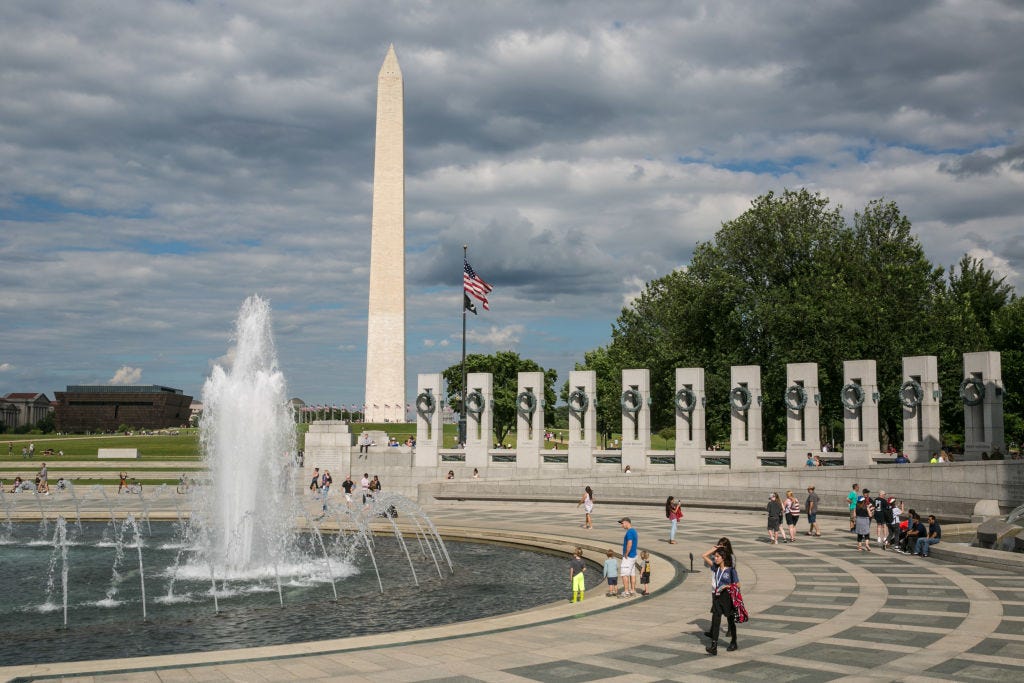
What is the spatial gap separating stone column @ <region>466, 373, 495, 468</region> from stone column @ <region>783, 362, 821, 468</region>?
15220mm

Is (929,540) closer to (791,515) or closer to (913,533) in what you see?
(913,533)

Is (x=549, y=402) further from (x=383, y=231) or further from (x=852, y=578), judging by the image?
(x=852, y=578)

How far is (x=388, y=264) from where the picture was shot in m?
81.8

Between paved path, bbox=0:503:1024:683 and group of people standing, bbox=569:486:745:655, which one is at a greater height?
group of people standing, bbox=569:486:745:655

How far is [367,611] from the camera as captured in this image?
59.0ft

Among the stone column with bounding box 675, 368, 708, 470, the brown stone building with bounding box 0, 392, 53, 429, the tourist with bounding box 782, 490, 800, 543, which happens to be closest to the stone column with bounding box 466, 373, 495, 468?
Answer: the stone column with bounding box 675, 368, 708, 470

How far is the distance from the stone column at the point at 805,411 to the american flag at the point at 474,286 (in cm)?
1744

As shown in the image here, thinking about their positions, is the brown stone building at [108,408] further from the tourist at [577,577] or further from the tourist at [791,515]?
the tourist at [577,577]

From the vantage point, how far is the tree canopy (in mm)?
48781

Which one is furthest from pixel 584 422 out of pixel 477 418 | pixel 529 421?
pixel 477 418

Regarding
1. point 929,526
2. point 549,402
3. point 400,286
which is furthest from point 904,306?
point 549,402

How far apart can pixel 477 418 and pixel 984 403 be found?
79.2 feet

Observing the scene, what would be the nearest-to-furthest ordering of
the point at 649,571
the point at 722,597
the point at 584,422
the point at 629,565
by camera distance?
1. the point at 722,597
2. the point at 629,565
3. the point at 649,571
4. the point at 584,422

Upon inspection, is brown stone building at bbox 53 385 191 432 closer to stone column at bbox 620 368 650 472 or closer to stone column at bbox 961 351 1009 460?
stone column at bbox 620 368 650 472
